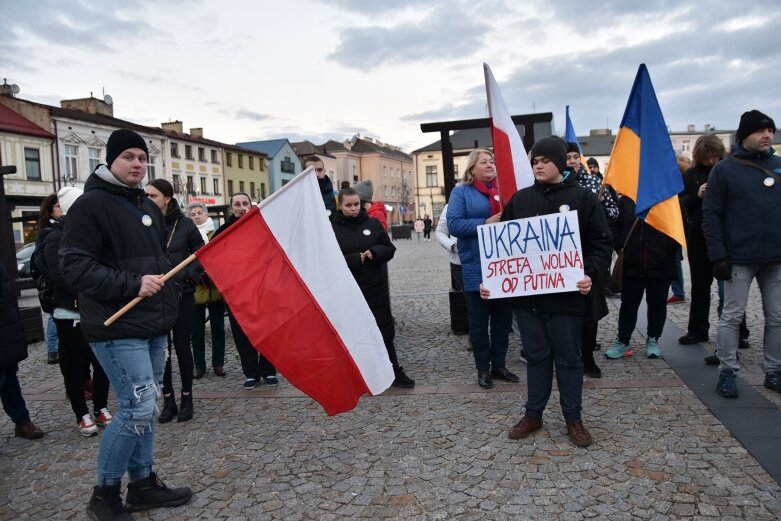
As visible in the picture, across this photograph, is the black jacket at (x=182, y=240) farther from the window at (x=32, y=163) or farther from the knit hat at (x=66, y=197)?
the window at (x=32, y=163)

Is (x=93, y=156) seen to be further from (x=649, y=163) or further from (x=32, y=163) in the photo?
(x=649, y=163)

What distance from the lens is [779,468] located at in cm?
341

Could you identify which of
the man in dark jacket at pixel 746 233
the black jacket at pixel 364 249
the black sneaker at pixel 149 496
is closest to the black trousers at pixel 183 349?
the black jacket at pixel 364 249

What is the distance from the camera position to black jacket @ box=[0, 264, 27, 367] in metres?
4.41

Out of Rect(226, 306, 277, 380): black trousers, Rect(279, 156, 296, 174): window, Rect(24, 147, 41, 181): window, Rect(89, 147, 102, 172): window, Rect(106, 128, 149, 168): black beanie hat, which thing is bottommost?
Rect(226, 306, 277, 380): black trousers

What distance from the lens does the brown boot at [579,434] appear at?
3.92 m

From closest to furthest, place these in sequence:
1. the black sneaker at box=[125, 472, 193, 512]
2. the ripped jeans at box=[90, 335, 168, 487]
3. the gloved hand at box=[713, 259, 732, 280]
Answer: the ripped jeans at box=[90, 335, 168, 487], the black sneaker at box=[125, 472, 193, 512], the gloved hand at box=[713, 259, 732, 280]

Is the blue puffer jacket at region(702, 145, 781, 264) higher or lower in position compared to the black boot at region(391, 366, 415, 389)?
higher

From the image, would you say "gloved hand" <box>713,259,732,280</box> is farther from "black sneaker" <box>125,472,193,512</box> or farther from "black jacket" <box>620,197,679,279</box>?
"black sneaker" <box>125,472,193,512</box>

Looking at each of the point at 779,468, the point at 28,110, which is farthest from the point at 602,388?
the point at 28,110

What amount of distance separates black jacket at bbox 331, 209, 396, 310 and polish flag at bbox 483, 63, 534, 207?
119 centimetres

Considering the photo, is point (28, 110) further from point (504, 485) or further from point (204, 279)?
point (504, 485)

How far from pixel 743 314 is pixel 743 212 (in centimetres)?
80

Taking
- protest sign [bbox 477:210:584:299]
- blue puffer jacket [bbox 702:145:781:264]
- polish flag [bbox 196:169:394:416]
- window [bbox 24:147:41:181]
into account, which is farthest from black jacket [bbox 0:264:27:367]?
window [bbox 24:147:41:181]
